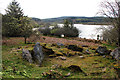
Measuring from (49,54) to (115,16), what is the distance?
925 cm

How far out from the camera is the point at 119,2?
12.6m

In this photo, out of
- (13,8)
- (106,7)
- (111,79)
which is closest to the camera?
(111,79)

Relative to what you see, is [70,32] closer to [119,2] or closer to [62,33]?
[62,33]

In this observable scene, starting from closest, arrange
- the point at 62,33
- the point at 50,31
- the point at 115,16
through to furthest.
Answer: the point at 115,16 < the point at 62,33 < the point at 50,31

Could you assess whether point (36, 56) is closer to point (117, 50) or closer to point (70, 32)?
point (117, 50)

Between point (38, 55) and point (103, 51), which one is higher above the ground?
point (38, 55)

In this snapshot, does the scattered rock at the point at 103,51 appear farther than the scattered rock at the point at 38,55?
Yes

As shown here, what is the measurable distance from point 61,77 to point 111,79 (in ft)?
11.1

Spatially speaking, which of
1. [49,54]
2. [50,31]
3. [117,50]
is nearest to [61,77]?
[49,54]

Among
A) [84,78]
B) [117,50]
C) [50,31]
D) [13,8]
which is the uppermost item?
[13,8]

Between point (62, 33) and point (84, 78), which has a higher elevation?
point (62, 33)

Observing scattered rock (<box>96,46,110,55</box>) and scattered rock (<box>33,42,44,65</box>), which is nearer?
scattered rock (<box>33,42,44,65</box>)

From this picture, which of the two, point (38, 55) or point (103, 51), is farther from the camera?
point (103, 51)

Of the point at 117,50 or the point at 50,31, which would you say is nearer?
the point at 117,50
